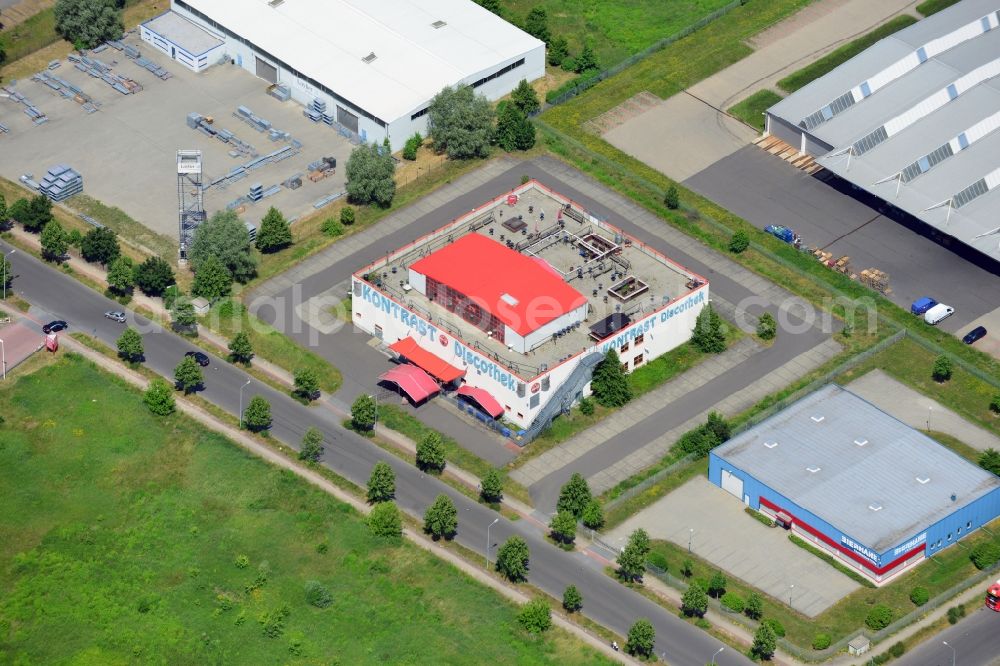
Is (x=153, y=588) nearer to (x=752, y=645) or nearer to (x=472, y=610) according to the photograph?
(x=472, y=610)

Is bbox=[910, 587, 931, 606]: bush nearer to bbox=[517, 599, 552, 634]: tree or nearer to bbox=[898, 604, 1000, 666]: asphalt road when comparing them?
bbox=[898, 604, 1000, 666]: asphalt road

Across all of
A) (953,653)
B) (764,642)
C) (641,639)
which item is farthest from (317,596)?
(953,653)

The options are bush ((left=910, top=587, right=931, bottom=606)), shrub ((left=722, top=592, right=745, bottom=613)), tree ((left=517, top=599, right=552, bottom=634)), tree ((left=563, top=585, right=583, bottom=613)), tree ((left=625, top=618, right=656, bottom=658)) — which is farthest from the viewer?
bush ((left=910, top=587, right=931, bottom=606))

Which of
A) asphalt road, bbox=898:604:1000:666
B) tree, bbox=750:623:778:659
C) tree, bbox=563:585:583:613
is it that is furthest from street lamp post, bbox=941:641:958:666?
tree, bbox=563:585:583:613

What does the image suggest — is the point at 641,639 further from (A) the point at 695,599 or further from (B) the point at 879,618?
(B) the point at 879,618

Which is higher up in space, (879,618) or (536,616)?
(879,618)

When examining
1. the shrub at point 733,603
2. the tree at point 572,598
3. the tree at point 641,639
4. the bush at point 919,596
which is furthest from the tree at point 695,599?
the bush at point 919,596

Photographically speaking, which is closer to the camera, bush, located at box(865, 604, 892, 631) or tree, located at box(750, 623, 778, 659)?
tree, located at box(750, 623, 778, 659)
